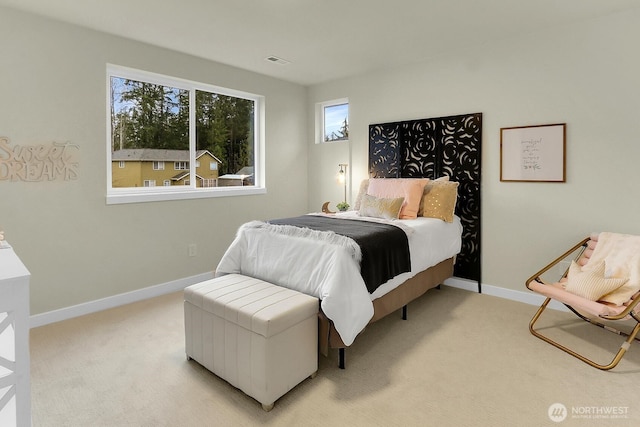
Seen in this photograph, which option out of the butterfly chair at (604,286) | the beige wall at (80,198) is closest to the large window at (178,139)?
the beige wall at (80,198)

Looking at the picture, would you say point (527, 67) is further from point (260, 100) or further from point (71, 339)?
point (71, 339)

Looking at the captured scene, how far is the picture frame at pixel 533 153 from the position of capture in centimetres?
316

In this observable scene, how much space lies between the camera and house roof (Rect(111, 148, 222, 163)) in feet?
11.4

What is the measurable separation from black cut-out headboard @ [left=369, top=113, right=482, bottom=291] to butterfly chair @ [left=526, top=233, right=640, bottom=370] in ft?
3.14

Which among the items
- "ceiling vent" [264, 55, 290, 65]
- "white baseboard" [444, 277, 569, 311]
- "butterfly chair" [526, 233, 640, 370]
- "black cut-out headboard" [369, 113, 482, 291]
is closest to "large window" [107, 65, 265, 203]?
"ceiling vent" [264, 55, 290, 65]

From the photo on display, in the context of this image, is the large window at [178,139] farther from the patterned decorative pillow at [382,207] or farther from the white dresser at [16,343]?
the white dresser at [16,343]

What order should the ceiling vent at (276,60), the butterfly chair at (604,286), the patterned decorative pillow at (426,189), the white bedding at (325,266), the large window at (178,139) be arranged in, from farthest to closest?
1. the ceiling vent at (276,60)
2. the patterned decorative pillow at (426,189)
3. the large window at (178,139)
4. the butterfly chair at (604,286)
5. the white bedding at (325,266)

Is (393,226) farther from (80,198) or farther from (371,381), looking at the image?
(80,198)

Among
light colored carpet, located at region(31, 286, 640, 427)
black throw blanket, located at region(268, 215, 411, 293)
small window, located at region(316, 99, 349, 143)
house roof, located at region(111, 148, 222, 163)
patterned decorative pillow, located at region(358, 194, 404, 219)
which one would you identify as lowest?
light colored carpet, located at region(31, 286, 640, 427)

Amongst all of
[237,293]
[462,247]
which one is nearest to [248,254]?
[237,293]

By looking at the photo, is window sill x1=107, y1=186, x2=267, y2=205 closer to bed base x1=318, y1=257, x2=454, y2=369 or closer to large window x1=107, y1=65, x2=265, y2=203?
large window x1=107, y1=65, x2=265, y2=203

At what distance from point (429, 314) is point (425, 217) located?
0.90 m

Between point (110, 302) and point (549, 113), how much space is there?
4.26 meters

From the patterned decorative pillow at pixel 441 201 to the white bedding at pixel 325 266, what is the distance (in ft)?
0.93
